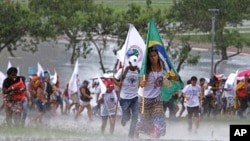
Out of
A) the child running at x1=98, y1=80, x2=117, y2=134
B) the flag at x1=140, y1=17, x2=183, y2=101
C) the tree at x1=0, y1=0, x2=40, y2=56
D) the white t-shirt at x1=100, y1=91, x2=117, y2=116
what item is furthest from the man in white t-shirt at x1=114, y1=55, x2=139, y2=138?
the tree at x1=0, y1=0, x2=40, y2=56

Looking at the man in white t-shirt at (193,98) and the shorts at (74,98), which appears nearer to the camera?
the man in white t-shirt at (193,98)

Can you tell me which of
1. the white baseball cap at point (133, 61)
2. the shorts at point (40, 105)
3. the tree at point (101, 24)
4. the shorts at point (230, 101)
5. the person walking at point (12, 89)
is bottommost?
the shorts at point (230, 101)

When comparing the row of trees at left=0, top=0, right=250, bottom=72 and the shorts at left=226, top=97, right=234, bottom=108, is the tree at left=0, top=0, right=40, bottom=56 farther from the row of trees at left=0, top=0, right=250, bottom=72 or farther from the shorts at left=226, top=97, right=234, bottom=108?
the shorts at left=226, top=97, right=234, bottom=108

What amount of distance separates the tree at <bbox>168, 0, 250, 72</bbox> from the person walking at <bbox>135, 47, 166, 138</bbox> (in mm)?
19935

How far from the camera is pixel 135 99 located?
50.5ft

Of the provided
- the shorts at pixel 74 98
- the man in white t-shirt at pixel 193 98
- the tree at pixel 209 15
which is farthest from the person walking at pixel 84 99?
the tree at pixel 209 15

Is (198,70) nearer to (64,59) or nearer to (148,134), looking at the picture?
(64,59)

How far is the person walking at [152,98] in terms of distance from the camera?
12758 mm

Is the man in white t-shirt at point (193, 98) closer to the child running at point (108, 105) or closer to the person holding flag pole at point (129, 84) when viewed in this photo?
the child running at point (108, 105)

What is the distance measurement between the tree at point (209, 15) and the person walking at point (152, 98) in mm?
19935

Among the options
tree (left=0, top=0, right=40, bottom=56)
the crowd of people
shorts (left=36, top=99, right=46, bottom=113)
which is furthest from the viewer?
tree (left=0, top=0, right=40, bottom=56)

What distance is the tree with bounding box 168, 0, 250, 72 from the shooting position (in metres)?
32.8

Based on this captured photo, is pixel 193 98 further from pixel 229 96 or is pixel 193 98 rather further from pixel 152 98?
pixel 152 98

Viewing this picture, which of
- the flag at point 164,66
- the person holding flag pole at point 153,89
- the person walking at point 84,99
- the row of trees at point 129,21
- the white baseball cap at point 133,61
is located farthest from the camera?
the row of trees at point 129,21
